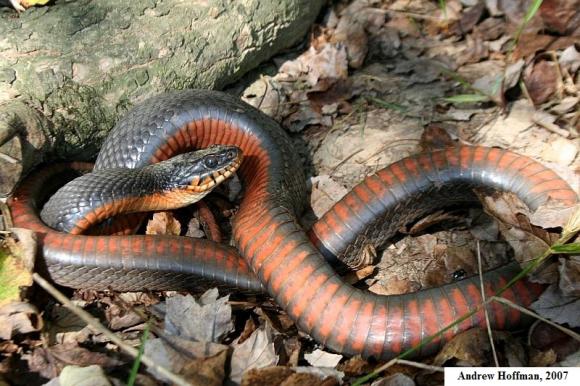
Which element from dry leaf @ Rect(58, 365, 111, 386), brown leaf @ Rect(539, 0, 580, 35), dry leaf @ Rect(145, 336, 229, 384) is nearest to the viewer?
dry leaf @ Rect(58, 365, 111, 386)

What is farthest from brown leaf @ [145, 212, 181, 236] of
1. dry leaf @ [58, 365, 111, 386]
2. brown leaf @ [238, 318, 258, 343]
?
dry leaf @ [58, 365, 111, 386]

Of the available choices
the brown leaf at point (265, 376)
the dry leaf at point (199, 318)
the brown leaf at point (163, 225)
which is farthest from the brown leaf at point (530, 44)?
the brown leaf at point (265, 376)

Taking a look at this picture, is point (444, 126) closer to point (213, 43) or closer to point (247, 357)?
point (213, 43)

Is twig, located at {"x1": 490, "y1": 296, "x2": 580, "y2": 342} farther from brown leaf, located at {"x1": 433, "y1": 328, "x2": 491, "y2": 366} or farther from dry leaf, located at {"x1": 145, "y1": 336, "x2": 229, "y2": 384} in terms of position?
dry leaf, located at {"x1": 145, "y1": 336, "x2": 229, "y2": 384}

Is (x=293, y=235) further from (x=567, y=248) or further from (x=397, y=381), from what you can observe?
(x=567, y=248)

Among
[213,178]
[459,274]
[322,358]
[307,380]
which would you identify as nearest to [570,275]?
[459,274]

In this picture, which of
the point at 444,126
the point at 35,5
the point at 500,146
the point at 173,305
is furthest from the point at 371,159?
the point at 35,5
